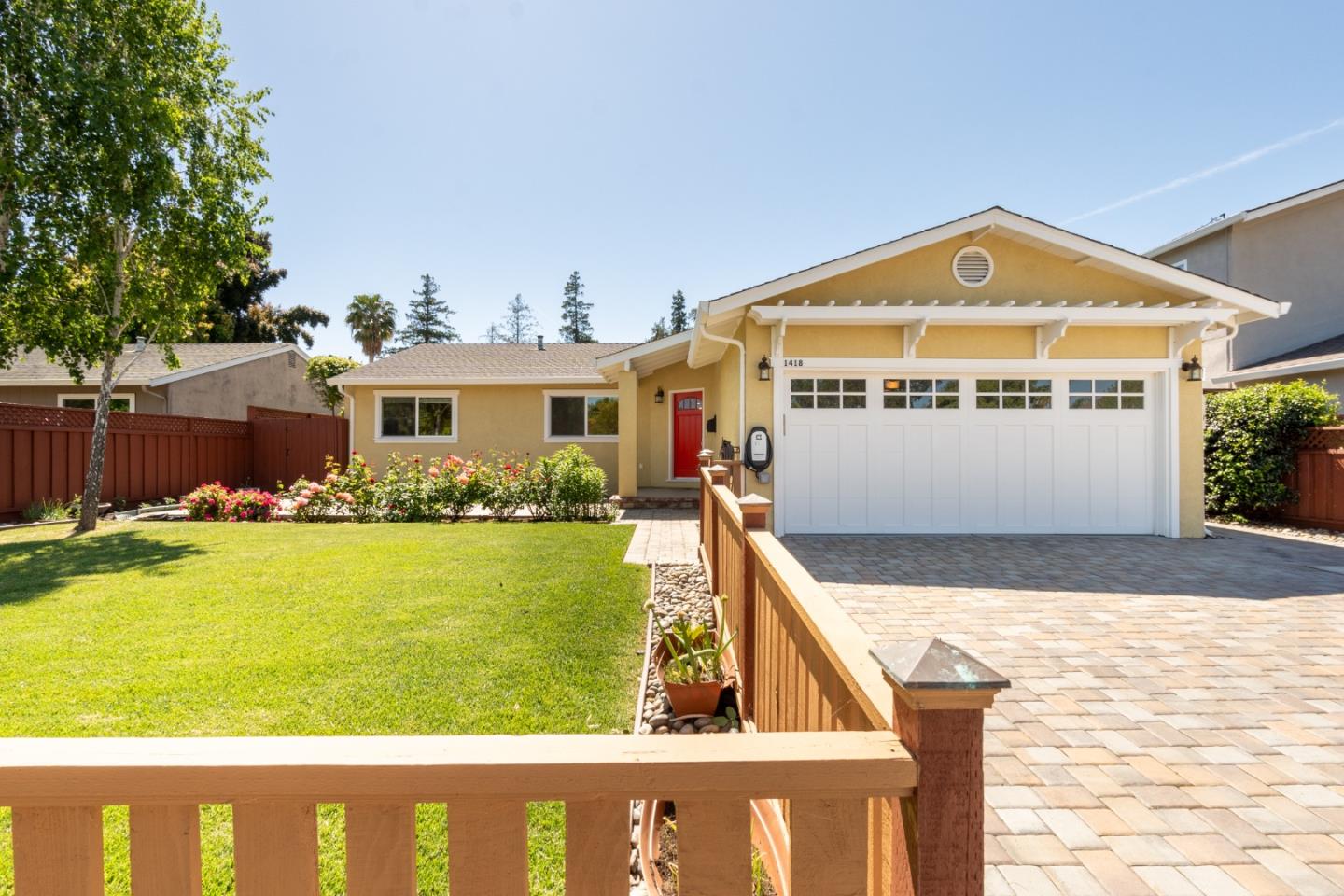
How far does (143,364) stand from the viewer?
51.2 feet

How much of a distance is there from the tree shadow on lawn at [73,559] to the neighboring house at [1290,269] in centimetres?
1922

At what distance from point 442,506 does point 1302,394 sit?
14.2 meters

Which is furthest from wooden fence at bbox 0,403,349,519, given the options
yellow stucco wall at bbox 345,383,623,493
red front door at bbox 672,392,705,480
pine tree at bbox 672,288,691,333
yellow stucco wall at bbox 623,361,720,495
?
pine tree at bbox 672,288,691,333

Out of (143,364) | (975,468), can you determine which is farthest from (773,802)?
(143,364)

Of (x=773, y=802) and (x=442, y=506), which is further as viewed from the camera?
(x=442, y=506)

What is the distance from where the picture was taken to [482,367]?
47.9 feet

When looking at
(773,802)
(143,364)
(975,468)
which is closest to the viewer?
(773,802)

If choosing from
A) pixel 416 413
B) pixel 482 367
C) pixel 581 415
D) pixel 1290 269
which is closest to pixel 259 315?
pixel 416 413

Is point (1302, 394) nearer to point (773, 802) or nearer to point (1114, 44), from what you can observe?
point (1114, 44)

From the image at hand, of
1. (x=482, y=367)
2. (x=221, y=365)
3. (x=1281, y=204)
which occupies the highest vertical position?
(x=1281, y=204)

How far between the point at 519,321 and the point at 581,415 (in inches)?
1658

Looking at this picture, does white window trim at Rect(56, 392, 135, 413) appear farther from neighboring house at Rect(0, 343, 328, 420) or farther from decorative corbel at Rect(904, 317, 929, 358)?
decorative corbel at Rect(904, 317, 929, 358)

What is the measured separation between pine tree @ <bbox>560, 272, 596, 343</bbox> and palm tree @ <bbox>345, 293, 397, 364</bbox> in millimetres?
17566

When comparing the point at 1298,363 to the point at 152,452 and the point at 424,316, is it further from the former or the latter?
the point at 424,316
